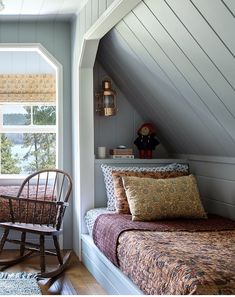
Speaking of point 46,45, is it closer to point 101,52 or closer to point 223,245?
point 101,52

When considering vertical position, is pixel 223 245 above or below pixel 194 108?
below

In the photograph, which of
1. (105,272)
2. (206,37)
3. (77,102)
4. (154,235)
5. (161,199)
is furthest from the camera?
(77,102)

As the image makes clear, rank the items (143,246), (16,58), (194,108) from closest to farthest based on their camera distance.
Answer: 1. (143,246)
2. (194,108)
3. (16,58)

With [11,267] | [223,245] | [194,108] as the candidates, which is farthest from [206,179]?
[11,267]

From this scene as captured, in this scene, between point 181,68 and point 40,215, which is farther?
point 40,215

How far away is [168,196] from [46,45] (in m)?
2.21

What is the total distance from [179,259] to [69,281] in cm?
175

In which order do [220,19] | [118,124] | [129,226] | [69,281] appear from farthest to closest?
[118,124] → [69,281] → [129,226] → [220,19]

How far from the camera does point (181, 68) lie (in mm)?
3408

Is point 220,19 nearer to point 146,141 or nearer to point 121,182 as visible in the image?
point 121,182

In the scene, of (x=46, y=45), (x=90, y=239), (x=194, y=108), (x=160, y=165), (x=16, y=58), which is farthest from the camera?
(x=16, y=58)

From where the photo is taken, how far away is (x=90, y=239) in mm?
4281

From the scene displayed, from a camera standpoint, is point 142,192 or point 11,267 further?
point 11,267

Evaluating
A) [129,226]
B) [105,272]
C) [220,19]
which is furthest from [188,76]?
[105,272]
